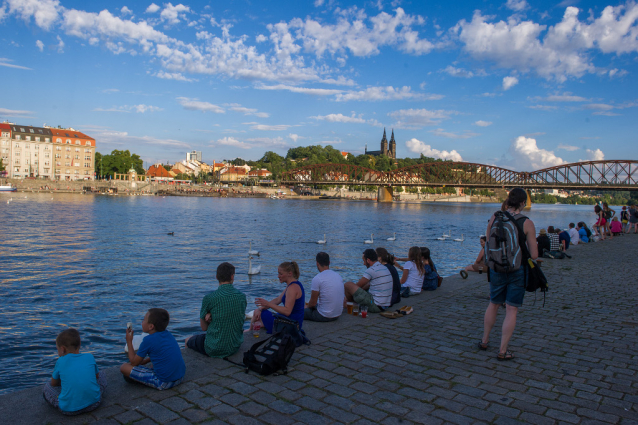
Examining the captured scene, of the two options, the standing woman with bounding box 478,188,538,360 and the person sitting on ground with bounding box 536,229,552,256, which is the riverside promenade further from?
the person sitting on ground with bounding box 536,229,552,256

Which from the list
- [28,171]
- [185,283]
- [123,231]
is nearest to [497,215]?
[185,283]

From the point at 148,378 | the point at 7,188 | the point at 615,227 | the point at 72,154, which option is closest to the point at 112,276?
the point at 148,378

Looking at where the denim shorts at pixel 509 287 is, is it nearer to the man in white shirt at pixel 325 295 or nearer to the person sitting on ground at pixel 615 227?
the man in white shirt at pixel 325 295

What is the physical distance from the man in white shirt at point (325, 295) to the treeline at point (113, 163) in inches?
5856

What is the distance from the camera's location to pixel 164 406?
4699 millimetres

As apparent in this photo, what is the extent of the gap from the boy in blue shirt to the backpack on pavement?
421 centimetres

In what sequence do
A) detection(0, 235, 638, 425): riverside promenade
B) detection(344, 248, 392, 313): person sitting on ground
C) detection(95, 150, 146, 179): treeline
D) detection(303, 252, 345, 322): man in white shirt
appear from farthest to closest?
detection(95, 150, 146, 179): treeline → detection(344, 248, 392, 313): person sitting on ground → detection(303, 252, 345, 322): man in white shirt → detection(0, 235, 638, 425): riverside promenade

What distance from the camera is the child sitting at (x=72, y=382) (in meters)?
4.43

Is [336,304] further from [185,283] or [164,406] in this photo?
[185,283]

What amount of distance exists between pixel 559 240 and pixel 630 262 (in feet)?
8.40

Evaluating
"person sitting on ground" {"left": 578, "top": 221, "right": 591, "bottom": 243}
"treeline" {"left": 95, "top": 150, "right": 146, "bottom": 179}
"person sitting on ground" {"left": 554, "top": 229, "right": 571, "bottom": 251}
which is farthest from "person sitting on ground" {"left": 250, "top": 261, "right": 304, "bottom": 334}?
"treeline" {"left": 95, "top": 150, "right": 146, "bottom": 179}

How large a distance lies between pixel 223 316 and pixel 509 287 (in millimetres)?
3933

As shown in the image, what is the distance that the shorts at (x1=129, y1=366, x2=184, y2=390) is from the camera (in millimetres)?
5043

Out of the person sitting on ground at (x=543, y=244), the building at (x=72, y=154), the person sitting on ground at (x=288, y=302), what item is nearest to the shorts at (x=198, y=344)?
the person sitting on ground at (x=288, y=302)
